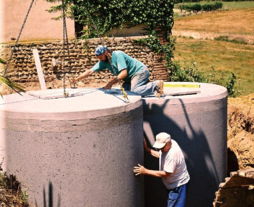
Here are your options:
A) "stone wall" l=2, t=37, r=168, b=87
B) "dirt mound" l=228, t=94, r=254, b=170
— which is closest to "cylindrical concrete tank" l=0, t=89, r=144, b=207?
"dirt mound" l=228, t=94, r=254, b=170

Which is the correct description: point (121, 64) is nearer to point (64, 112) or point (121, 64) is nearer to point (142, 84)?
point (142, 84)

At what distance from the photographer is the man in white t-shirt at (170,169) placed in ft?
19.9

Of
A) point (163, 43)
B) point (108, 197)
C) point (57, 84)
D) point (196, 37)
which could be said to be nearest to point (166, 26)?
point (163, 43)

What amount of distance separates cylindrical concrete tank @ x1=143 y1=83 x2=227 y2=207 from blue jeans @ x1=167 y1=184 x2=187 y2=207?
1.86 ft

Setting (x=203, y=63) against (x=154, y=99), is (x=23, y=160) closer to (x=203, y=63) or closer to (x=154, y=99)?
(x=154, y=99)

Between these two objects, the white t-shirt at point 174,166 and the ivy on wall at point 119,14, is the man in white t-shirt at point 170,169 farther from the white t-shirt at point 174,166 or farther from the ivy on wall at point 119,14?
the ivy on wall at point 119,14

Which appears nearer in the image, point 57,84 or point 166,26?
point 57,84

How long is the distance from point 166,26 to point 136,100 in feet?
34.8

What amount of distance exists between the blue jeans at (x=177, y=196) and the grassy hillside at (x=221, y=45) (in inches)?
457

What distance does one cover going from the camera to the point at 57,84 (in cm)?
1405

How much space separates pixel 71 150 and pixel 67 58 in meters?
9.09

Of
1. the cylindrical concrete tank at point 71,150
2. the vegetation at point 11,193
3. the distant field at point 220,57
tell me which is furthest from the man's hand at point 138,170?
the distant field at point 220,57

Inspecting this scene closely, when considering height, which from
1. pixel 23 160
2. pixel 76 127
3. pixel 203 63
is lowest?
pixel 203 63

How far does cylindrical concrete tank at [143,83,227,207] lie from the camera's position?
699cm
